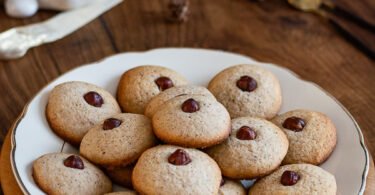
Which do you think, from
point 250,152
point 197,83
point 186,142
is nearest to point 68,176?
point 186,142

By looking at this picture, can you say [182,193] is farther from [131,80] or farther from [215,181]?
[131,80]

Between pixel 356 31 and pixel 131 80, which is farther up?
pixel 131 80

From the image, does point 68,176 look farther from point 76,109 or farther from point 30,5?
point 30,5

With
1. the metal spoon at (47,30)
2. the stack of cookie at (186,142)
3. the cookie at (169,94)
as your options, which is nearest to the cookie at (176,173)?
the stack of cookie at (186,142)

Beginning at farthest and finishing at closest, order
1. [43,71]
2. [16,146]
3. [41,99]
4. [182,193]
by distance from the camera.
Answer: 1. [43,71]
2. [41,99]
3. [16,146]
4. [182,193]

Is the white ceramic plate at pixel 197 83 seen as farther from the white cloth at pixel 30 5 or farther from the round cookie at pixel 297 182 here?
the white cloth at pixel 30 5

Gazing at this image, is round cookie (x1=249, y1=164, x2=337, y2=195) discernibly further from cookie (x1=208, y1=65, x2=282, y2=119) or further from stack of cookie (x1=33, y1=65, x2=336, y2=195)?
cookie (x1=208, y1=65, x2=282, y2=119)

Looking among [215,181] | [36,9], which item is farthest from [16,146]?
[36,9]
